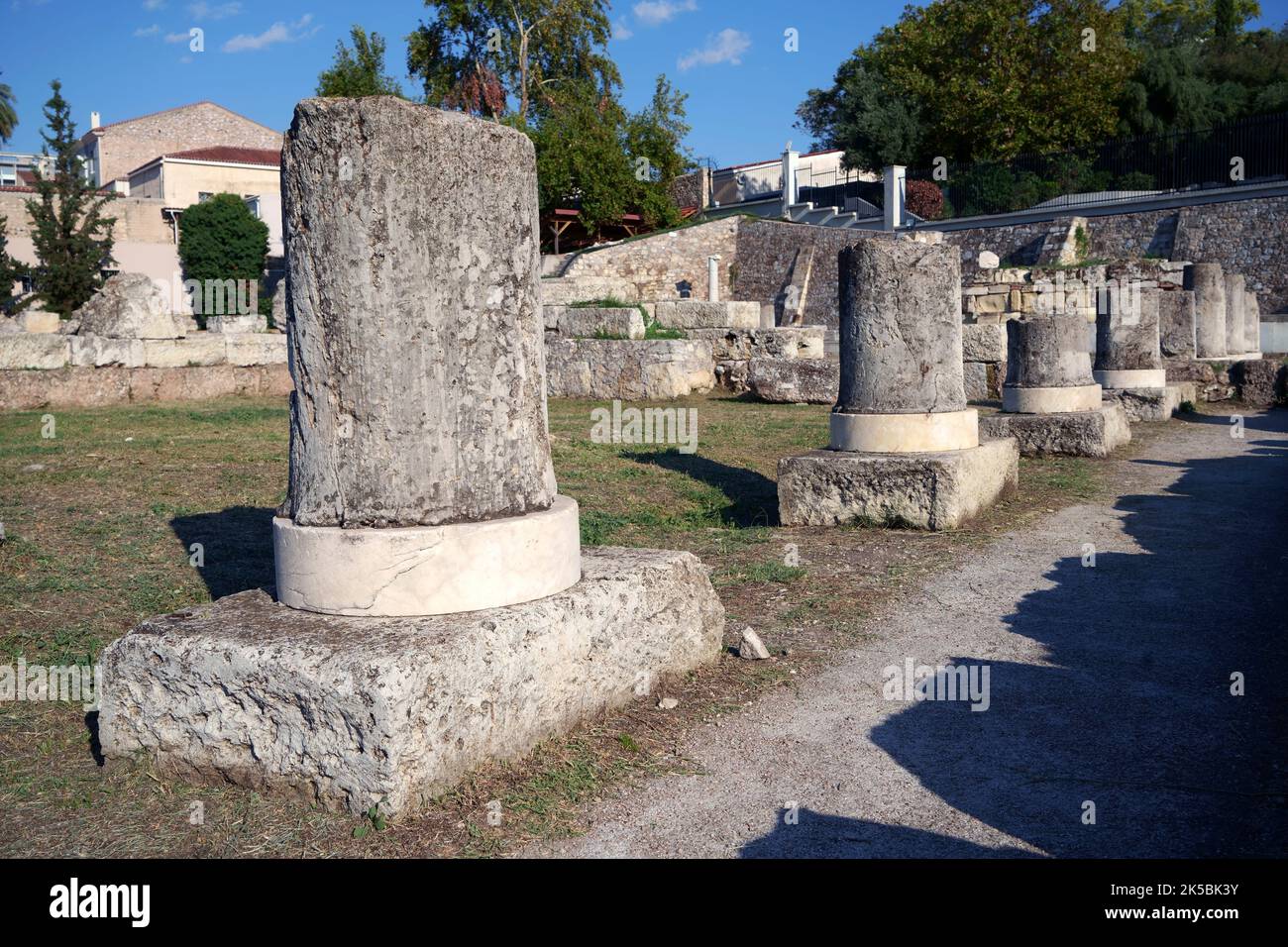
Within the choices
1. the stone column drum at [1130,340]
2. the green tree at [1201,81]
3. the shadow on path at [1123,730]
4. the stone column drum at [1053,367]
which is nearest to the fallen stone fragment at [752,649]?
the shadow on path at [1123,730]

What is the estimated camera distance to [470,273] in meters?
3.28

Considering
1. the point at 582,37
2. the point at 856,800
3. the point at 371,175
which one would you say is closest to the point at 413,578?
the point at 371,175

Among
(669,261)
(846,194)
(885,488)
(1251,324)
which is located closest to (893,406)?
(885,488)

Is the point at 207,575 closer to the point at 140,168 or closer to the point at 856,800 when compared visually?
the point at 856,800

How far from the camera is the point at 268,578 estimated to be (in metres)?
5.05

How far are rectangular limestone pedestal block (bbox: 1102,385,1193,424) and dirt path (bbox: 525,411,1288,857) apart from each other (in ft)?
24.7

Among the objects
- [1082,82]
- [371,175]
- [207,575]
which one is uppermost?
[1082,82]

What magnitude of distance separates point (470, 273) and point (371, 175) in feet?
1.32

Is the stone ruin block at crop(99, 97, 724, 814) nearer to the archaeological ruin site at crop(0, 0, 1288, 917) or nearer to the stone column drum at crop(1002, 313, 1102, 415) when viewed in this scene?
the archaeological ruin site at crop(0, 0, 1288, 917)

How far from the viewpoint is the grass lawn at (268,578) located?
2830mm

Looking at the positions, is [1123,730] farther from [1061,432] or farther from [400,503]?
[1061,432]

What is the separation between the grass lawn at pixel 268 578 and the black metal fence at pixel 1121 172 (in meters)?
21.3

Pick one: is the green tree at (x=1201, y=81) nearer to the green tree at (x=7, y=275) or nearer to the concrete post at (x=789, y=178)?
the concrete post at (x=789, y=178)

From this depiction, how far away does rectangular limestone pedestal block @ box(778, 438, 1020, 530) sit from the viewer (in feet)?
21.3
